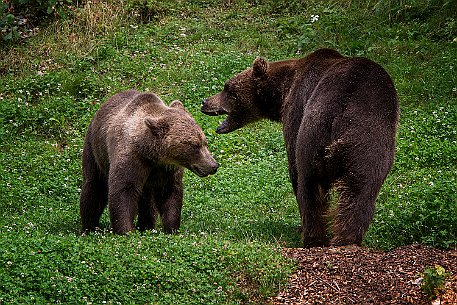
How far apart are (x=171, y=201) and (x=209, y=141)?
141 inches

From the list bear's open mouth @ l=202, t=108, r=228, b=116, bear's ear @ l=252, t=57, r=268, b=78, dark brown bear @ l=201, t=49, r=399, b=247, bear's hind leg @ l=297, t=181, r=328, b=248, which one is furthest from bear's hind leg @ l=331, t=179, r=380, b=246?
bear's open mouth @ l=202, t=108, r=228, b=116

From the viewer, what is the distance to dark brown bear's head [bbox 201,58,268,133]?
10.8 m

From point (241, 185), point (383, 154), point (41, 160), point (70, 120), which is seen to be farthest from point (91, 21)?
point (383, 154)

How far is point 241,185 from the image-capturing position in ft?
38.8

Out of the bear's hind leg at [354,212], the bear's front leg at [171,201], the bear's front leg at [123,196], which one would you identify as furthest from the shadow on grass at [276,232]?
the bear's front leg at [123,196]

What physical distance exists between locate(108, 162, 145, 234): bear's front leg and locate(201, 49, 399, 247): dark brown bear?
178cm

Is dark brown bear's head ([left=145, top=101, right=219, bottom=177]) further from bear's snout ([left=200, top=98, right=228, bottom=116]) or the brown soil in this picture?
the brown soil

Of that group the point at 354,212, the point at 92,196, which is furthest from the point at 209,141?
the point at 354,212

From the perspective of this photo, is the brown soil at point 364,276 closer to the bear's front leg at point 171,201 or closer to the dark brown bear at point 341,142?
the dark brown bear at point 341,142

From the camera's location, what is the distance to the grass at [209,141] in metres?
7.44

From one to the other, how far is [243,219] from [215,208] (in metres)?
0.66

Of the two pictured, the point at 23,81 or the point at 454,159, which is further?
the point at 23,81

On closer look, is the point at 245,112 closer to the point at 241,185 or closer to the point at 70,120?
the point at 241,185

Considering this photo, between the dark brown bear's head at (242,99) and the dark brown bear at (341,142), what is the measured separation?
1073 millimetres
